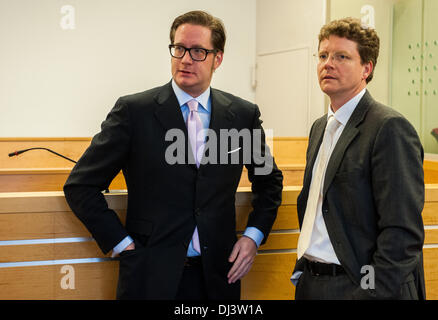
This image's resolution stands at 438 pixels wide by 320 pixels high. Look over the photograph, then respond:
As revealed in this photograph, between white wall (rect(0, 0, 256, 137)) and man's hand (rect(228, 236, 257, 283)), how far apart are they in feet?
18.7

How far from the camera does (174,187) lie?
1530mm

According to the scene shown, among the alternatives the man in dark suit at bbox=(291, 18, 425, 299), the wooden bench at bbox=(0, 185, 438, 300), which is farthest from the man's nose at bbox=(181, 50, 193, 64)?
the wooden bench at bbox=(0, 185, 438, 300)

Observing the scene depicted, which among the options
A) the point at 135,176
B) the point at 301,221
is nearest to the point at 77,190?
the point at 135,176

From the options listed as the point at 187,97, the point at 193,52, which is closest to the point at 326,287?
the point at 187,97

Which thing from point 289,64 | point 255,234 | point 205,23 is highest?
point 289,64

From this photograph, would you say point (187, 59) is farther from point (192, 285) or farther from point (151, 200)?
point (192, 285)

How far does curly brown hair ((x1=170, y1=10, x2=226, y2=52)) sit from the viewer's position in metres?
1.64

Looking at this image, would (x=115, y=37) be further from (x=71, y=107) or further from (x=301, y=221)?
(x=301, y=221)

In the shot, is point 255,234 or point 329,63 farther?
point 255,234

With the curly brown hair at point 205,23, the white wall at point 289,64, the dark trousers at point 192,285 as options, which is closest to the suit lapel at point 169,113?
the curly brown hair at point 205,23

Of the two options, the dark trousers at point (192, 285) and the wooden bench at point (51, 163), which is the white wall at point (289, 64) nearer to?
the wooden bench at point (51, 163)

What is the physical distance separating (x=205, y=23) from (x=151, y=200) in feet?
2.24

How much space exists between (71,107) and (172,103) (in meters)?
5.66
